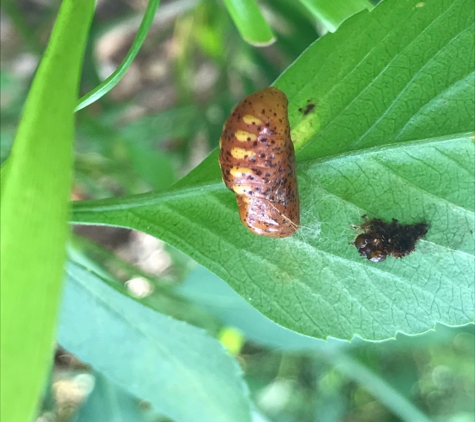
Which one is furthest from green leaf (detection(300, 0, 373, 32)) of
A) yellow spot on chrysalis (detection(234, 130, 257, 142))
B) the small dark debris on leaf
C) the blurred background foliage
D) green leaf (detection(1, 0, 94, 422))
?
the blurred background foliage

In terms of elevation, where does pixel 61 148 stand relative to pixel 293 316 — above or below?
above

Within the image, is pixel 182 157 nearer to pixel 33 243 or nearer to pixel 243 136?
pixel 243 136

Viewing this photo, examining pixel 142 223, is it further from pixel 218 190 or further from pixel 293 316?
pixel 293 316

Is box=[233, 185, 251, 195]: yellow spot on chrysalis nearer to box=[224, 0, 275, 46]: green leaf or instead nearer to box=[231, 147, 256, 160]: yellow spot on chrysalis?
box=[231, 147, 256, 160]: yellow spot on chrysalis

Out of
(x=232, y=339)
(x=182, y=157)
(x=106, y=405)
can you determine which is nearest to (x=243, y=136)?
(x=106, y=405)

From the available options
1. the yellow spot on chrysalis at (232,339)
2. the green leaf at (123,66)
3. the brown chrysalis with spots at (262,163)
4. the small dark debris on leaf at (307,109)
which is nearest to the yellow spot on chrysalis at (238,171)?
the brown chrysalis with spots at (262,163)

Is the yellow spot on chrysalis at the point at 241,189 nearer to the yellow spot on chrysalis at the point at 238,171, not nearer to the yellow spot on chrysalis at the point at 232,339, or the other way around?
the yellow spot on chrysalis at the point at 238,171

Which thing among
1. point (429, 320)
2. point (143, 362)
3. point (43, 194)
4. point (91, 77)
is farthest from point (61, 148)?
point (91, 77)
